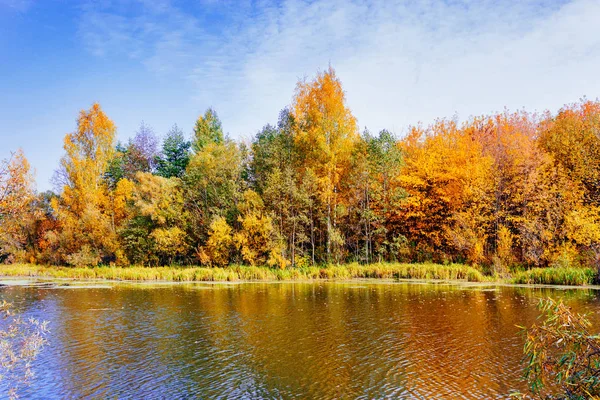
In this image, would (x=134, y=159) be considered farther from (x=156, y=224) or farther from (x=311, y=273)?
(x=311, y=273)

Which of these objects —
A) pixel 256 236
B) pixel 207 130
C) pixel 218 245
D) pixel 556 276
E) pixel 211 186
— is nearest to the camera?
pixel 556 276

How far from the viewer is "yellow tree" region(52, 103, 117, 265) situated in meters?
46.1

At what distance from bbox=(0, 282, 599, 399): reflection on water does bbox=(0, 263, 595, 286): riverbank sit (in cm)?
443

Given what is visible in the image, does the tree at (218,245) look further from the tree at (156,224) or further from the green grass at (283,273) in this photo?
the tree at (156,224)

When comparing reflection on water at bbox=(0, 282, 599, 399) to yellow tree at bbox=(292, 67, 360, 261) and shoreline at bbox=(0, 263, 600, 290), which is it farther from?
yellow tree at bbox=(292, 67, 360, 261)

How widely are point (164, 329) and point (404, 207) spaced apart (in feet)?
86.3

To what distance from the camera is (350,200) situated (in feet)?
133

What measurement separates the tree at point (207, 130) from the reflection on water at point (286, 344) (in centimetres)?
2750

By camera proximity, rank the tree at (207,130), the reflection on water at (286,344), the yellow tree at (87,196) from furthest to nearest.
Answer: the tree at (207,130) → the yellow tree at (87,196) → the reflection on water at (286,344)

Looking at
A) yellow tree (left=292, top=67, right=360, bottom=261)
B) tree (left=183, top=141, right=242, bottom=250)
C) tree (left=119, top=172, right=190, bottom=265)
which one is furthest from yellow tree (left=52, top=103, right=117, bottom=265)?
yellow tree (left=292, top=67, right=360, bottom=261)

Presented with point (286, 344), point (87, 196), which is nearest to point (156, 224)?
point (87, 196)

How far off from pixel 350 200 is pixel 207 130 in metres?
23.9

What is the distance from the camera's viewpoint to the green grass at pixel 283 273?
3464 cm

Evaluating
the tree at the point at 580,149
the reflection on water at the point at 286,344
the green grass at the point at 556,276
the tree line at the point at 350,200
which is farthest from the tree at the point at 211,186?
the tree at the point at 580,149
